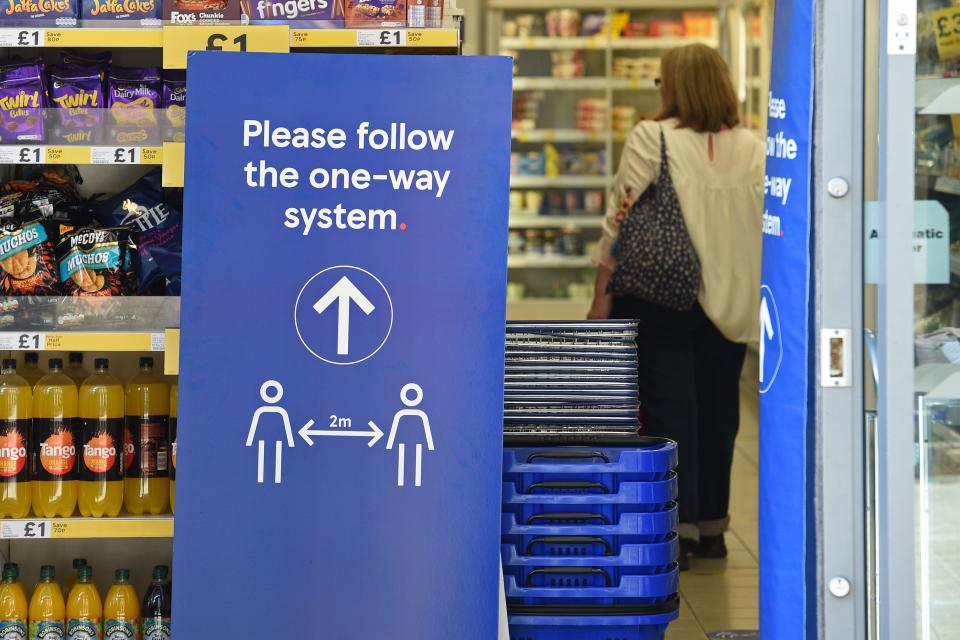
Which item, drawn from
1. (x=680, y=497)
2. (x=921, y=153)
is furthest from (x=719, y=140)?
(x=921, y=153)

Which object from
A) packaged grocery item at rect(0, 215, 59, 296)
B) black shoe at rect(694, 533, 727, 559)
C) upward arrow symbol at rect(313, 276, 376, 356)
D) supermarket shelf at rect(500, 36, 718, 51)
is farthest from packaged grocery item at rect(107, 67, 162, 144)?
supermarket shelf at rect(500, 36, 718, 51)

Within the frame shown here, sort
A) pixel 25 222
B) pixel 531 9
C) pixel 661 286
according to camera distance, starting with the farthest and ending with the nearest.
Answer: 1. pixel 531 9
2. pixel 661 286
3. pixel 25 222

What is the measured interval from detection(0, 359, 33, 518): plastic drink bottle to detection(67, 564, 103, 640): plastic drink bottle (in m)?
0.25

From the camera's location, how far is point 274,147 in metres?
2.53

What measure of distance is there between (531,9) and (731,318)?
17.1ft

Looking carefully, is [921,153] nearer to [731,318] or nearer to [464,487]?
[464,487]

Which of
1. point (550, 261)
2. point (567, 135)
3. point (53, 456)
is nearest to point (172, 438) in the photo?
point (53, 456)

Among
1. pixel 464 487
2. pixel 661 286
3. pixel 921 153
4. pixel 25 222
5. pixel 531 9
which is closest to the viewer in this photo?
pixel 921 153

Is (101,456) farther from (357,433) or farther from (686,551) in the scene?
(686,551)

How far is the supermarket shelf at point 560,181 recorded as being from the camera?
8.98 m

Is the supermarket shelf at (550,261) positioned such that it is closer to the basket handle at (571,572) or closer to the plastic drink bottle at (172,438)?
the plastic drink bottle at (172,438)

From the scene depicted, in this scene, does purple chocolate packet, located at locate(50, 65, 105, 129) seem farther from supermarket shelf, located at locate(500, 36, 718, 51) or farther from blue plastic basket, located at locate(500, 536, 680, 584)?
supermarket shelf, located at locate(500, 36, 718, 51)

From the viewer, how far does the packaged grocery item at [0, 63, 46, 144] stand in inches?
123

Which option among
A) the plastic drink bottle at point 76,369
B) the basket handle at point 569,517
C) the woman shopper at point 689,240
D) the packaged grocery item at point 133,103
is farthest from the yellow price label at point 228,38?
the woman shopper at point 689,240
